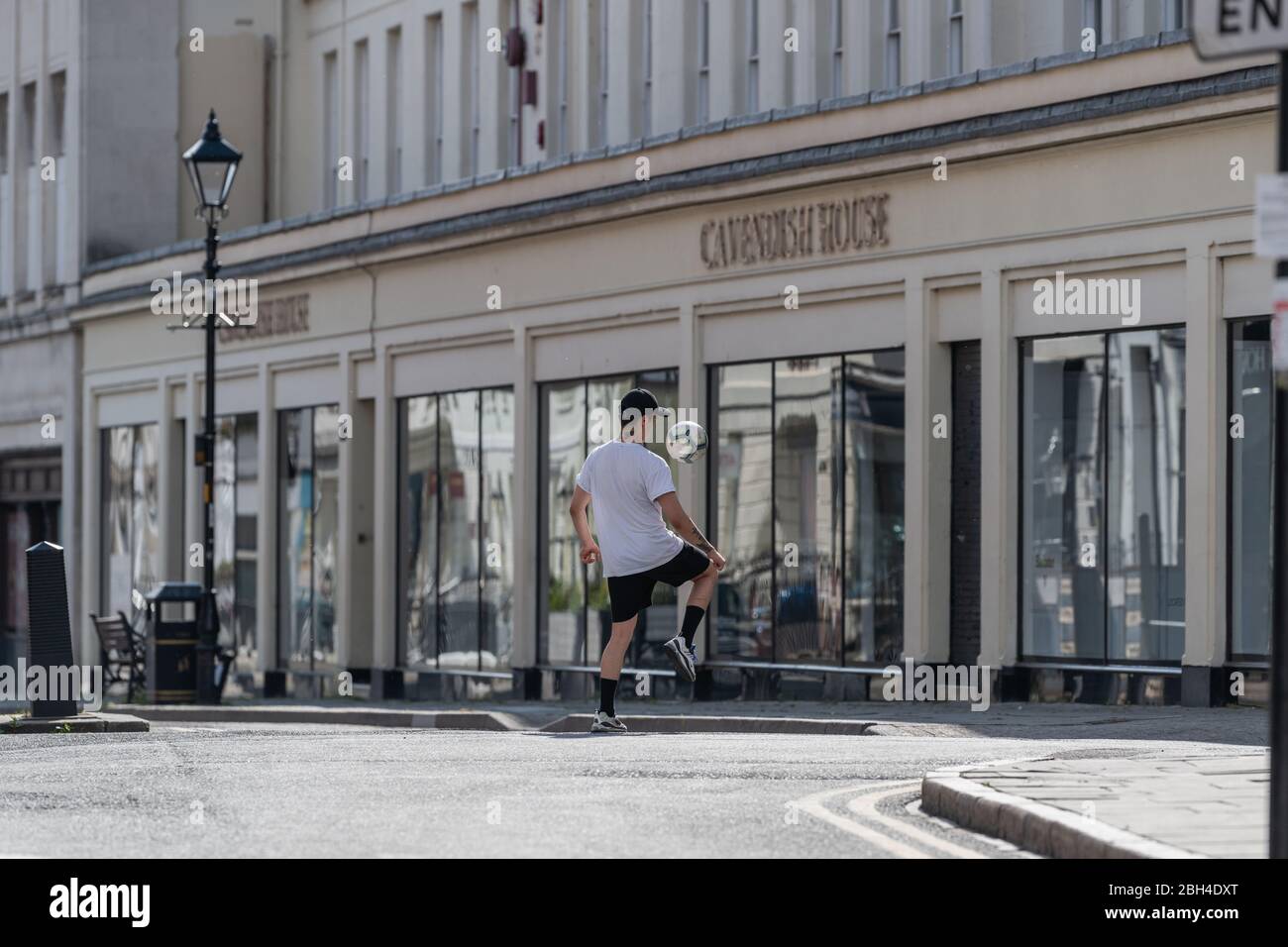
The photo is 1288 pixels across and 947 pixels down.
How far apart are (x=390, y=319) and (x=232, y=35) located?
8.65 metres

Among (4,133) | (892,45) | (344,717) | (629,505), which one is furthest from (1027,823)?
(4,133)

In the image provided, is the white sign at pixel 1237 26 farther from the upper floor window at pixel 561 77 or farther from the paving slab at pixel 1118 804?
the upper floor window at pixel 561 77

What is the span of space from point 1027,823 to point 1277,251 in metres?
3.00

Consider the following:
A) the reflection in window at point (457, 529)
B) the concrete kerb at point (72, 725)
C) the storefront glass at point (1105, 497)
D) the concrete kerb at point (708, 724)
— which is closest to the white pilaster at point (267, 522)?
the reflection in window at point (457, 529)

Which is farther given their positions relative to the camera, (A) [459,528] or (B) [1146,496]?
(A) [459,528]

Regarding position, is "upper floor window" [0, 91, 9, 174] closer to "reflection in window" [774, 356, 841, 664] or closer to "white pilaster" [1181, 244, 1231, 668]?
"reflection in window" [774, 356, 841, 664]

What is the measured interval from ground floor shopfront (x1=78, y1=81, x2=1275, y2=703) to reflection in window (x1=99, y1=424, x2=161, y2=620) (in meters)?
2.57

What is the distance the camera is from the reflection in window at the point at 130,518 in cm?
3572

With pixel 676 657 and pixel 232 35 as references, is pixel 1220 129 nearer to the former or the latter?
pixel 676 657

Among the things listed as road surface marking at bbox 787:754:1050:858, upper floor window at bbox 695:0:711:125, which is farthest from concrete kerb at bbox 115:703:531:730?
upper floor window at bbox 695:0:711:125

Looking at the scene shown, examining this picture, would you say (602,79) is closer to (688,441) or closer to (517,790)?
(688,441)

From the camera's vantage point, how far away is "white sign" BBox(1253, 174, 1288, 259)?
7277 millimetres

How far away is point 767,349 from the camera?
23703 millimetres
